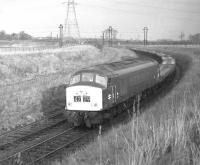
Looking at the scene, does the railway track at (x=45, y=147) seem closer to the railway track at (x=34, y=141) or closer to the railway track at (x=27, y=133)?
the railway track at (x=34, y=141)

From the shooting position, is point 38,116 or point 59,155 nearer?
point 59,155

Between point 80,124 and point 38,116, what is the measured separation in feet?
12.0

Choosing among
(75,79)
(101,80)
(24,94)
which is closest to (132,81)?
(101,80)

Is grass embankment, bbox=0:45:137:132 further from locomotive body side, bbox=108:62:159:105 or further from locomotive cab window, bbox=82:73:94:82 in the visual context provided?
locomotive body side, bbox=108:62:159:105

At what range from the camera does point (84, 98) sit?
62.5 feet

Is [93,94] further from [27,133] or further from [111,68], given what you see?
[27,133]

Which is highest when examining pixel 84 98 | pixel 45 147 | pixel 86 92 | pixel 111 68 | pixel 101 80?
pixel 111 68

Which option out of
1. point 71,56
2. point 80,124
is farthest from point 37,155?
point 71,56

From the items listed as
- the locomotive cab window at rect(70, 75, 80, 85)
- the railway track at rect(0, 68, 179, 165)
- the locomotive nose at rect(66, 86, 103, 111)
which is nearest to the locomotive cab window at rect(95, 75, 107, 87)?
the locomotive nose at rect(66, 86, 103, 111)

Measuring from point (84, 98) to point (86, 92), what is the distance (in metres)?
0.29

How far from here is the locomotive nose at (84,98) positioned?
61.8 feet

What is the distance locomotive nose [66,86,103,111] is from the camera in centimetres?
1883

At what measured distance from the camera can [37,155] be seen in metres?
14.6

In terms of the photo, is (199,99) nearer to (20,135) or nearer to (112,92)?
(112,92)
